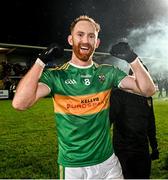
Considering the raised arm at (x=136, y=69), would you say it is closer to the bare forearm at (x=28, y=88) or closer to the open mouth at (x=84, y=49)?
the open mouth at (x=84, y=49)

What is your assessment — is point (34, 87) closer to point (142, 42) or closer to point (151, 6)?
point (142, 42)

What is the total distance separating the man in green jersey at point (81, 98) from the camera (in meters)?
3.02

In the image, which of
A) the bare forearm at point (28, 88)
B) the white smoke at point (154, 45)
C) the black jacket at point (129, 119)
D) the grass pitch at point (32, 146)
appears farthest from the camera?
the white smoke at point (154, 45)

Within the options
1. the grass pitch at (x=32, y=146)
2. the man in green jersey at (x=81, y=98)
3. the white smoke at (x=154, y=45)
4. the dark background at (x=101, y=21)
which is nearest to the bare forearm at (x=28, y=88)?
the man in green jersey at (x=81, y=98)

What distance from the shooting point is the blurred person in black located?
13.5 feet

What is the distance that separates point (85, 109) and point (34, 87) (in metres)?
0.48

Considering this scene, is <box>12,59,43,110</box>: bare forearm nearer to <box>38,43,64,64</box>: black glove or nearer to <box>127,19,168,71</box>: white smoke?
<box>38,43,64,64</box>: black glove

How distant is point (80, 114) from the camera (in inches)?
120

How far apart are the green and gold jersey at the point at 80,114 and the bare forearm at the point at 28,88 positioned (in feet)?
0.41

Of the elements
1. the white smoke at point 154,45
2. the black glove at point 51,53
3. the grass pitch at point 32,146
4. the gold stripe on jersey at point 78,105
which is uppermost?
the white smoke at point 154,45

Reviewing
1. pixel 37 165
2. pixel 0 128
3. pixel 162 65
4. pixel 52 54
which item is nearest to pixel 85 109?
pixel 52 54

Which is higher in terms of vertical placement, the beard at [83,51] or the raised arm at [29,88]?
the beard at [83,51]

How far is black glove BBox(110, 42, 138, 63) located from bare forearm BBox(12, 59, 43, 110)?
68 centimetres

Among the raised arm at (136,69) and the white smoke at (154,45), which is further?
the white smoke at (154,45)
